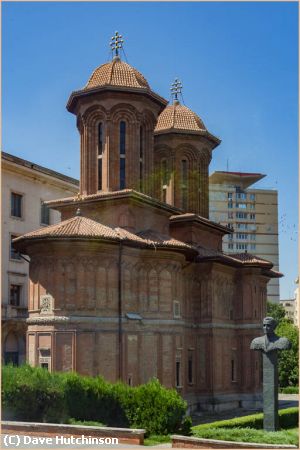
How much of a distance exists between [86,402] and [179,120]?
18980 mm

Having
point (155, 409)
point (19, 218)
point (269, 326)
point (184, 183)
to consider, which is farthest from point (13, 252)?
point (269, 326)

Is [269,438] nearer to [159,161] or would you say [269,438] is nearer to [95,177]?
[95,177]

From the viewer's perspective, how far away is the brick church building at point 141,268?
24.1 metres

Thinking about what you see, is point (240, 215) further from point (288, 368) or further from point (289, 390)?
point (289, 390)

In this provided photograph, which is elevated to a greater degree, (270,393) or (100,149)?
(100,149)

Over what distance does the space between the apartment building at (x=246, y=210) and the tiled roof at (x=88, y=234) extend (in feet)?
28.3

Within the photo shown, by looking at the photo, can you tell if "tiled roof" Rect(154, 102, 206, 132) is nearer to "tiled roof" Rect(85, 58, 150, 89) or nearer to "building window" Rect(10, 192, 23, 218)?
"tiled roof" Rect(85, 58, 150, 89)

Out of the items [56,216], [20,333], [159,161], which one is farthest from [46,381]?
[159,161]

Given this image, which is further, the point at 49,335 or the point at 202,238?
the point at 202,238

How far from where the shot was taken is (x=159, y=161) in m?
34.7

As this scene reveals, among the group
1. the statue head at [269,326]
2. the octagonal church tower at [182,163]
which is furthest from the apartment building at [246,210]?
the statue head at [269,326]

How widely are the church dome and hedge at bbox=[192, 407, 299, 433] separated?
16.0m

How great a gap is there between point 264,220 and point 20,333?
2268cm

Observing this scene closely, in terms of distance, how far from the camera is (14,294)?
28.6m
